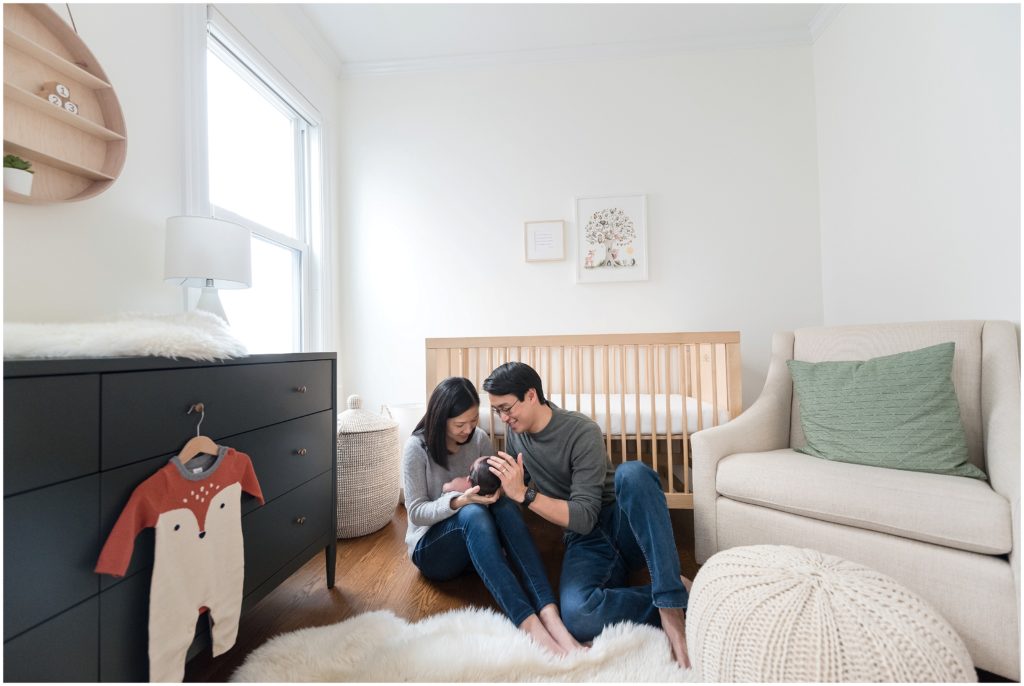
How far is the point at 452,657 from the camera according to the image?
42.1 inches

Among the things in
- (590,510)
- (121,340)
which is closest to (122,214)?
(121,340)

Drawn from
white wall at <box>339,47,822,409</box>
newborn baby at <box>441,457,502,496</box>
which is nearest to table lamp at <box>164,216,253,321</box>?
newborn baby at <box>441,457,502,496</box>

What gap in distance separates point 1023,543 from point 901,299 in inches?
52.9

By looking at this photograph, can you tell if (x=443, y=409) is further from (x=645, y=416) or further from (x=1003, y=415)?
(x=1003, y=415)

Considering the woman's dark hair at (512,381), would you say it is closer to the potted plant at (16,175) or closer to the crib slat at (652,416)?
the crib slat at (652,416)

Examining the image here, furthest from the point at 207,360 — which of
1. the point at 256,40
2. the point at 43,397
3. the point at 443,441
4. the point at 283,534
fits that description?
the point at 256,40

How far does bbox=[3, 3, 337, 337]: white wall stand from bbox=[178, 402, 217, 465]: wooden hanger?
64cm

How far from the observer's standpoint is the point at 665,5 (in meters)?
2.30

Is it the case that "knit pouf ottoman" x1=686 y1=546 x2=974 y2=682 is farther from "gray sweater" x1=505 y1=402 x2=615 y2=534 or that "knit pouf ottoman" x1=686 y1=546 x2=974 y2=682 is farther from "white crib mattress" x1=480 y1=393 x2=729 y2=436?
"white crib mattress" x1=480 y1=393 x2=729 y2=436

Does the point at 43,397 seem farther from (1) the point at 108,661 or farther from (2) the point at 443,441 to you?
(2) the point at 443,441

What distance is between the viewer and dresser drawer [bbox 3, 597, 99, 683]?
25.9 inches

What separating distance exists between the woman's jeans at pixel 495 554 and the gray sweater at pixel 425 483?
0.15 ft

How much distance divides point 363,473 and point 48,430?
1282mm

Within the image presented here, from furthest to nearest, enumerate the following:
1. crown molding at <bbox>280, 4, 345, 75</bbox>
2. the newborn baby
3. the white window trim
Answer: crown molding at <bbox>280, 4, 345, 75</bbox> → the white window trim → the newborn baby
